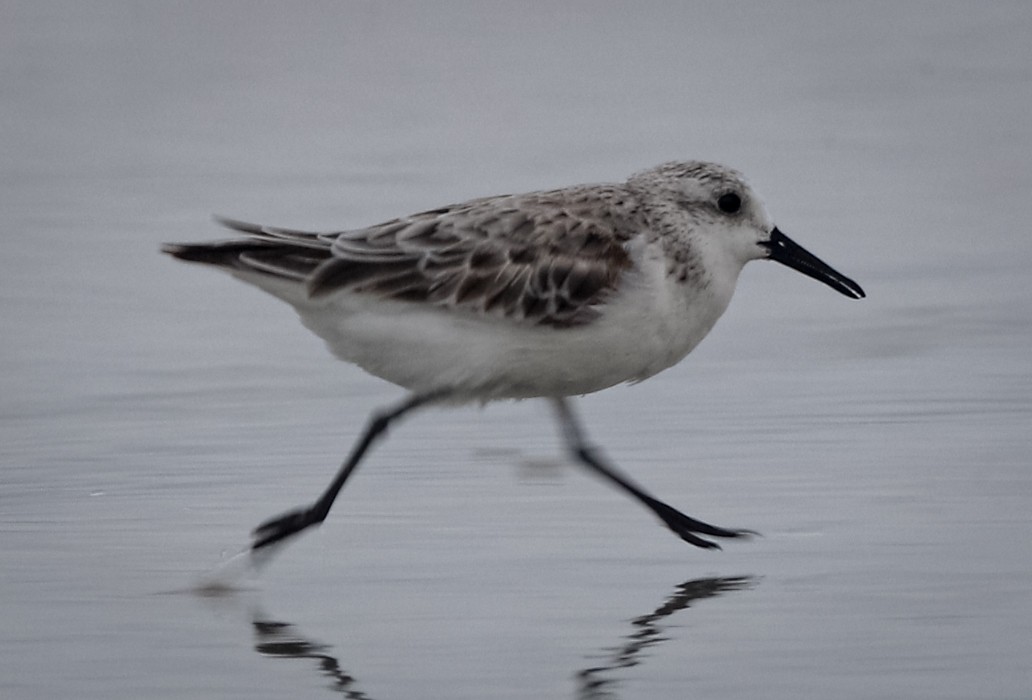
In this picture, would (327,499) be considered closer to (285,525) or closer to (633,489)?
(285,525)

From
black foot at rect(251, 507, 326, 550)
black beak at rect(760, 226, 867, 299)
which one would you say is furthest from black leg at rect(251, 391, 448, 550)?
black beak at rect(760, 226, 867, 299)

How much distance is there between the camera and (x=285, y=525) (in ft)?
21.3

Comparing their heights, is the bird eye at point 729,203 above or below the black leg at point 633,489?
above

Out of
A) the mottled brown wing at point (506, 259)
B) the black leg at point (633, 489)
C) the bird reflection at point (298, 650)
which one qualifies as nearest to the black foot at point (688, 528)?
the black leg at point (633, 489)

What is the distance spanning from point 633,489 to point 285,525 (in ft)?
3.54

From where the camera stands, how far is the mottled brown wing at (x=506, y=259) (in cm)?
652

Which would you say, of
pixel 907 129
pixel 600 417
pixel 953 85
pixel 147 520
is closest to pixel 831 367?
pixel 600 417

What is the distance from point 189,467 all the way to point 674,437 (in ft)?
5.64

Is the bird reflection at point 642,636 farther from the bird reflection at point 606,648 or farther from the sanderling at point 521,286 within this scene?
the sanderling at point 521,286

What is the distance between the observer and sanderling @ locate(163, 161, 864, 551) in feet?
21.3

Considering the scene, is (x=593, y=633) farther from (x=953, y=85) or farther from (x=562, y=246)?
(x=953, y=85)

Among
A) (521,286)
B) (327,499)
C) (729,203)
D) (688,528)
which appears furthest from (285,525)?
(729,203)

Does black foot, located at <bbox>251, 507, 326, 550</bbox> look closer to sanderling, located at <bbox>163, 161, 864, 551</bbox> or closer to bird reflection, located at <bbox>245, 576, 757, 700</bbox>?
sanderling, located at <bbox>163, 161, 864, 551</bbox>

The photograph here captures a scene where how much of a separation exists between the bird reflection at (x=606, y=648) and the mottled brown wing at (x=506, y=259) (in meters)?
0.89
